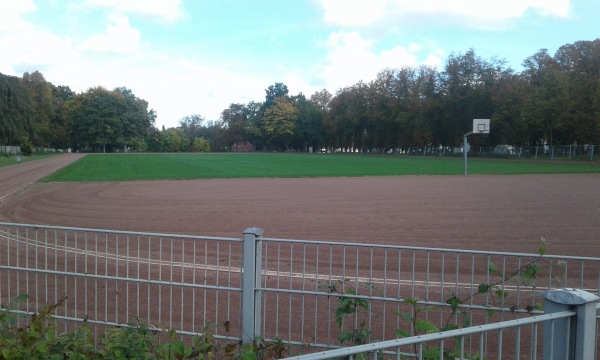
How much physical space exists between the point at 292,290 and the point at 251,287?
1.18 ft

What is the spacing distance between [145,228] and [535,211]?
12047 mm

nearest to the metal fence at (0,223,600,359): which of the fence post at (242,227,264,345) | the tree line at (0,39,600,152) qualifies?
the fence post at (242,227,264,345)

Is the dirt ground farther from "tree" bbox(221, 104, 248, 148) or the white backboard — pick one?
"tree" bbox(221, 104, 248, 148)

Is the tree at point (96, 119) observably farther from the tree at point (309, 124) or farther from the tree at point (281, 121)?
the tree at point (309, 124)

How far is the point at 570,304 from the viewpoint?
286 centimetres

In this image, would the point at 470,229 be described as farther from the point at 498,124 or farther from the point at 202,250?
the point at 498,124

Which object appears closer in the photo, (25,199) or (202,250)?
(202,250)

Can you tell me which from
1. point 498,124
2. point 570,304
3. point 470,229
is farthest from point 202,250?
point 498,124

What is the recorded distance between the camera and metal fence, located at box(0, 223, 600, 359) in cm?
495

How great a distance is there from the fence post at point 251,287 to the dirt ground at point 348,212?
820cm

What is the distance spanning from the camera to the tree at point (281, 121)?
4931 inches

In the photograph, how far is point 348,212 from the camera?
1819 cm

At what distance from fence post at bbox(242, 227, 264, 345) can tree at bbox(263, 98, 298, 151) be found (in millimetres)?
119715

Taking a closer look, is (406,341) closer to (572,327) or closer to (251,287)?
(572,327)
